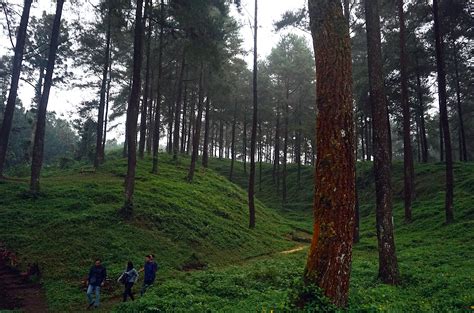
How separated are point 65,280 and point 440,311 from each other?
11.4 m

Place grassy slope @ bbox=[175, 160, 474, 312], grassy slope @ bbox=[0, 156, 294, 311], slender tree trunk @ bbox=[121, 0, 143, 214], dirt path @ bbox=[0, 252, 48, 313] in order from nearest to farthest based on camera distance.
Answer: grassy slope @ bbox=[175, 160, 474, 312], dirt path @ bbox=[0, 252, 48, 313], grassy slope @ bbox=[0, 156, 294, 311], slender tree trunk @ bbox=[121, 0, 143, 214]

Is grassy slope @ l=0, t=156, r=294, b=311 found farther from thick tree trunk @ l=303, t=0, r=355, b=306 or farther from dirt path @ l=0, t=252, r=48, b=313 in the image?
thick tree trunk @ l=303, t=0, r=355, b=306

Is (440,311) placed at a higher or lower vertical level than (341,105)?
lower

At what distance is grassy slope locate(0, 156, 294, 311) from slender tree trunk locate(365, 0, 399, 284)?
7791 millimetres

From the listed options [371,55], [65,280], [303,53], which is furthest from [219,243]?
[303,53]

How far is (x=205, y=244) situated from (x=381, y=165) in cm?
988

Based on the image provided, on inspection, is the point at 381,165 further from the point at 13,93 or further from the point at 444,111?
the point at 13,93

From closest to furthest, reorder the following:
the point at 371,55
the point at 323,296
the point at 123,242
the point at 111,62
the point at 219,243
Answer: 1. the point at 323,296
2. the point at 371,55
3. the point at 123,242
4. the point at 219,243
5. the point at 111,62

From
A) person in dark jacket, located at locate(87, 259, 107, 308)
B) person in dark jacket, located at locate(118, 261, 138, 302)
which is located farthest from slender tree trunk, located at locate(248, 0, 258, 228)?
person in dark jacket, located at locate(87, 259, 107, 308)

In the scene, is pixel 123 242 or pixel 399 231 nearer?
pixel 123 242

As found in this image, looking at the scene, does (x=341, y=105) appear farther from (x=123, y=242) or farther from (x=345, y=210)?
(x=123, y=242)

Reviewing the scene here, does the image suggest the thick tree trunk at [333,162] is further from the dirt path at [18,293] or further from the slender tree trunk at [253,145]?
the slender tree trunk at [253,145]

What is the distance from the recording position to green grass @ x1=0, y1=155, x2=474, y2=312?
29.9 feet

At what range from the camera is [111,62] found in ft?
119
